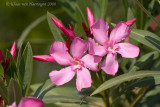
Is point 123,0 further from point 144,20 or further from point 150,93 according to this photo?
point 150,93

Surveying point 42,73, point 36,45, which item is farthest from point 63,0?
point 42,73

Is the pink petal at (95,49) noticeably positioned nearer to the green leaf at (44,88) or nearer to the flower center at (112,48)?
the flower center at (112,48)

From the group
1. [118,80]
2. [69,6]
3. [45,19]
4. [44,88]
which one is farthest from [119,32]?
[45,19]

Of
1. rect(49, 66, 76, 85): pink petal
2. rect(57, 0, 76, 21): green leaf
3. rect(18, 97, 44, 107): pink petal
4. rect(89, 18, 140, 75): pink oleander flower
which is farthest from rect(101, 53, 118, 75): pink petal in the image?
rect(57, 0, 76, 21): green leaf

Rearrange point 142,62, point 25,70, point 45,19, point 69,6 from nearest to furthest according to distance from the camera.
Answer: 1. point 25,70
2. point 142,62
3. point 69,6
4. point 45,19

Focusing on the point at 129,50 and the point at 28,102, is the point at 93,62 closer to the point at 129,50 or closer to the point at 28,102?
the point at 129,50

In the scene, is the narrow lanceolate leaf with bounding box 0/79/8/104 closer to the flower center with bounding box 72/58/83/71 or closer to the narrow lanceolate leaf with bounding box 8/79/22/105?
the narrow lanceolate leaf with bounding box 8/79/22/105
